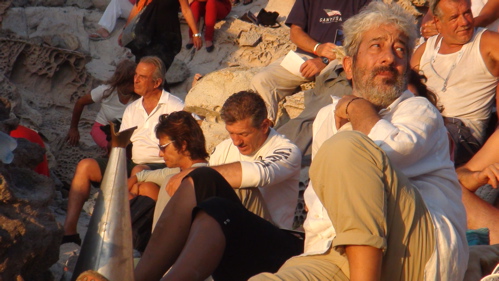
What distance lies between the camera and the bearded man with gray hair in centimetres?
260

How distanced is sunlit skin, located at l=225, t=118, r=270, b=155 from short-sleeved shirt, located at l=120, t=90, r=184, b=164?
158 cm

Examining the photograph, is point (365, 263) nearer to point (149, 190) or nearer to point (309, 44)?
point (149, 190)

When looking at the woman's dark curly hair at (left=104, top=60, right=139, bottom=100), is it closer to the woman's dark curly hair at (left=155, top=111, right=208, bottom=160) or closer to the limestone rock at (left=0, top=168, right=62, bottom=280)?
the woman's dark curly hair at (left=155, top=111, right=208, bottom=160)

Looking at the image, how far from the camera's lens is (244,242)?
3389mm

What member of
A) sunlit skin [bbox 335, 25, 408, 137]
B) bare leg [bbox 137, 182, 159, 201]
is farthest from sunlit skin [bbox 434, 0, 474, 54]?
bare leg [bbox 137, 182, 159, 201]

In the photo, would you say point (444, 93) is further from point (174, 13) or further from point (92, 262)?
point (174, 13)

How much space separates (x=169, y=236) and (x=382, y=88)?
47.9 inches

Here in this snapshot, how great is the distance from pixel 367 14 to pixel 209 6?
5.17m

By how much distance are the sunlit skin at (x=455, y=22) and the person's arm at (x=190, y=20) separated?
377cm

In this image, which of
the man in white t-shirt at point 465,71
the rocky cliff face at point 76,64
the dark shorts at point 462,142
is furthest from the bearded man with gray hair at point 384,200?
the rocky cliff face at point 76,64

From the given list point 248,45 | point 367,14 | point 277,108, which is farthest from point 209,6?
point 367,14

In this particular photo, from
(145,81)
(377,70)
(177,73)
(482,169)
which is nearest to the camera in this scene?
(377,70)

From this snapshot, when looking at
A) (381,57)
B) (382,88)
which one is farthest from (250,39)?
(382,88)

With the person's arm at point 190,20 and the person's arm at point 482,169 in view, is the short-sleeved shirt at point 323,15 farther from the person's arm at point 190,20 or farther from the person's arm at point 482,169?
the person's arm at point 190,20
